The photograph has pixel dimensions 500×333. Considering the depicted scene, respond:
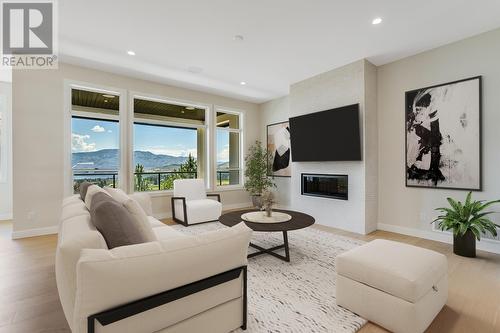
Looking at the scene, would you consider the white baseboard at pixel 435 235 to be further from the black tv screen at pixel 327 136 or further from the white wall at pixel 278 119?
the white wall at pixel 278 119

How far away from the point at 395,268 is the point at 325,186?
302 centimetres

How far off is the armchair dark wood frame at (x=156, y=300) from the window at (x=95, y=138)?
408 cm

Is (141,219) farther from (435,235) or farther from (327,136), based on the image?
(435,235)

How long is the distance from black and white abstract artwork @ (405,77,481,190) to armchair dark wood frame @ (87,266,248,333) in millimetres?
3617

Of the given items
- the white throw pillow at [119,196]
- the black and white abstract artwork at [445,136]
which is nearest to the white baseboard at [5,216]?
the white throw pillow at [119,196]

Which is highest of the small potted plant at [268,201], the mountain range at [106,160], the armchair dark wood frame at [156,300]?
the mountain range at [106,160]

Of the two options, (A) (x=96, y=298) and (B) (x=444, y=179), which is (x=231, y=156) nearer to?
(B) (x=444, y=179)

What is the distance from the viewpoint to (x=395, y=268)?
1.69 meters

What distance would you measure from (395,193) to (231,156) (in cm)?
407

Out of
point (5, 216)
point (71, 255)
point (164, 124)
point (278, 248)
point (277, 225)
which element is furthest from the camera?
point (164, 124)

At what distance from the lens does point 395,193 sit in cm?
410

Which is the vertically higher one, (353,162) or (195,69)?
(195,69)

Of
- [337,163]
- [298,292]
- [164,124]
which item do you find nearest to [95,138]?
[164,124]

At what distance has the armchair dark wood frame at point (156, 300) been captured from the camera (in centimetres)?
105
